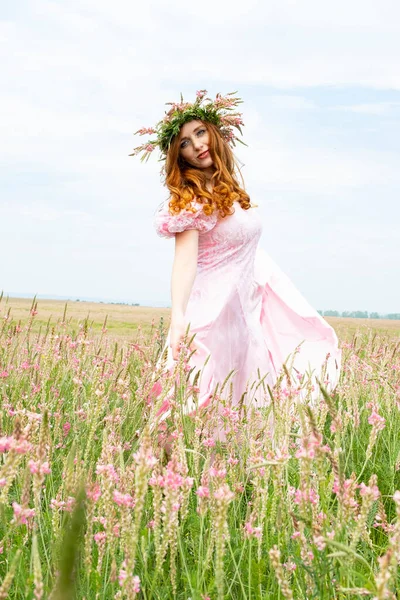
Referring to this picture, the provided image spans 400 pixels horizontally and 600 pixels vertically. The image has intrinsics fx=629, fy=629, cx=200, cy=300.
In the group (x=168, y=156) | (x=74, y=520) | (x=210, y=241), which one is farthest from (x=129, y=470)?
(x=168, y=156)

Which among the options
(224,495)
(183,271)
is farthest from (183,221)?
(224,495)

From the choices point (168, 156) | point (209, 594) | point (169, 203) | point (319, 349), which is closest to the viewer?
point (209, 594)

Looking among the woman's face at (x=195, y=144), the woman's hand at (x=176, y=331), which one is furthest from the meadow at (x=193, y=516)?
the woman's face at (x=195, y=144)

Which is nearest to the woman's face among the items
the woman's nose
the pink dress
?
the woman's nose

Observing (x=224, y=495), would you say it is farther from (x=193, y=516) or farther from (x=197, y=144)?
(x=197, y=144)

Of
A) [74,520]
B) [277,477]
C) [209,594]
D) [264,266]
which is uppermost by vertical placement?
[264,266]

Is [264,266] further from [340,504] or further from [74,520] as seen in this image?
[74,520]

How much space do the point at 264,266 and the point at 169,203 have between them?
3.89 ft

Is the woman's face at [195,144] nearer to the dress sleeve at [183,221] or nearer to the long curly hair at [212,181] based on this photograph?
the long curly hair at [212,181]

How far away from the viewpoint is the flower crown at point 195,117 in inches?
173

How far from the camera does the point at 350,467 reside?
10.9ft

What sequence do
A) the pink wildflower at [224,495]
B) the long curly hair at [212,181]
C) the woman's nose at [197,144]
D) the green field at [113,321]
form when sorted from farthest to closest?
the green field at [113,321], the woman's nose at [197,144], the long curly hair at [212,181], the pink wildflower at [224,495]

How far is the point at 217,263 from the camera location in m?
4.18

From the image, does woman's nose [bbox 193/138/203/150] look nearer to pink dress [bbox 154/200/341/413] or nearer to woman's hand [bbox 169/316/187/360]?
pink dress [bbox 154/200/341/413]
